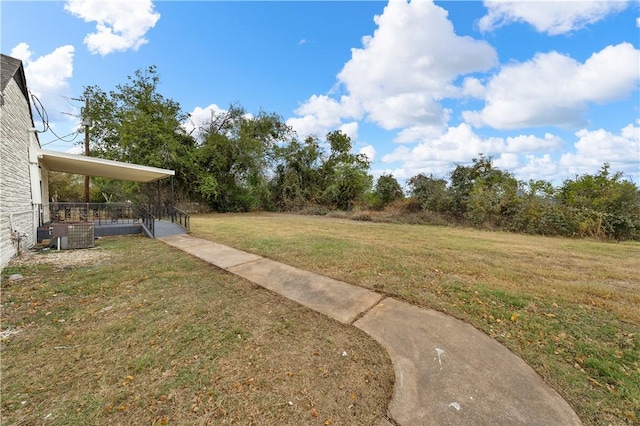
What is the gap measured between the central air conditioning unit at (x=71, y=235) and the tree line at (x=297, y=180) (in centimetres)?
1100

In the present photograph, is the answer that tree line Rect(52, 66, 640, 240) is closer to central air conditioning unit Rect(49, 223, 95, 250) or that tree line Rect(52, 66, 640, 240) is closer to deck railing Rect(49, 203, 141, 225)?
deck railing Rect(49, 203, 141, 225)

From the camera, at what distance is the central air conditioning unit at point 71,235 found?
6.53 metres

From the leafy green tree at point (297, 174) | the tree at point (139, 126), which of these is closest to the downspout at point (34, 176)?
the tree at point (139, 126)

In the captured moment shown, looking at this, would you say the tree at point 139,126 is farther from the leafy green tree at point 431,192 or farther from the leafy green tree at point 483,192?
the leafy green tree at point 483,192

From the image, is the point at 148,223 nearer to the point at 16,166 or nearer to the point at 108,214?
the point at 108,214

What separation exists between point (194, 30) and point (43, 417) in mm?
13426

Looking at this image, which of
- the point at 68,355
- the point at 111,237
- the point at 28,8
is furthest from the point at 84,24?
the point at 68,355

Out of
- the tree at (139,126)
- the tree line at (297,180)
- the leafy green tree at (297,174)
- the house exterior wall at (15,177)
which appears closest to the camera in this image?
the house exterior wall at (15,177)

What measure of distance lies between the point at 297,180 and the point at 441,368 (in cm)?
2007

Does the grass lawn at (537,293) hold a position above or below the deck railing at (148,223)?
below

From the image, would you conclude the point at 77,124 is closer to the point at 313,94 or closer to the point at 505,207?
the point at 313,94

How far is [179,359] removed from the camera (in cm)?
234

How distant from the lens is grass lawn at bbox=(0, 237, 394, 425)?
1804 mm

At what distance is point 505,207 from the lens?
12.1 metres
